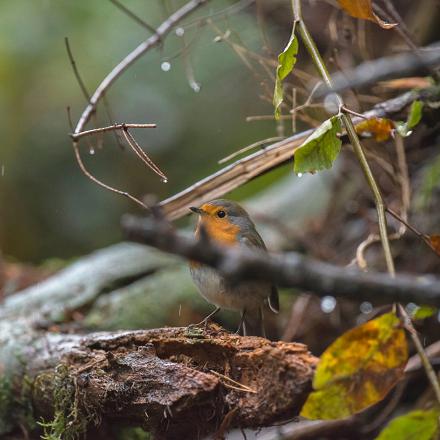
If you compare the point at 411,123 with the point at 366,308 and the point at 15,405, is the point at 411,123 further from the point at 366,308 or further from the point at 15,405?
the point at 15,405

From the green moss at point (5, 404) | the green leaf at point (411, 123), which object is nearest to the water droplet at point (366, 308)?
the green leaf at point (411, 123)

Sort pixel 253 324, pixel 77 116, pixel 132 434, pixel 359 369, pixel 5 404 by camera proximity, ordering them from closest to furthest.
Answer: pixel 359 369 < pixel 132 434 < pixel 5 404 < pixel 253 324 < pixel 77 116

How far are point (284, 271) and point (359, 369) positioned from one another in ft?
2.22

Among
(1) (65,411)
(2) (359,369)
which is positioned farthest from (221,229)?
(2) (359,369)

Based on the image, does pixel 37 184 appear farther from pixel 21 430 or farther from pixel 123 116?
pixel 21 430

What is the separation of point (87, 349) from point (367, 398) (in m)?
1.29

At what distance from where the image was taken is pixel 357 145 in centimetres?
214

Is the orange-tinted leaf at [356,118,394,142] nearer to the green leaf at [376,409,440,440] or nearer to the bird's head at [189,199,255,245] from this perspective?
the bird's head at [189,199,255,245]

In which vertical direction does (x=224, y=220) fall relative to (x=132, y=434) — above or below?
above

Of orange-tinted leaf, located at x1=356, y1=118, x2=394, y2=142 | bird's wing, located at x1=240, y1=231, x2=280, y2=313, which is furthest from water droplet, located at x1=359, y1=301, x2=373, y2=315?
orange-tinted leaf, located at x1=356, y1=118, x2=394, y2=142

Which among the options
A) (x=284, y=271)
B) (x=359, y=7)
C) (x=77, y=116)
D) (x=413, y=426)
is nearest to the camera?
(x=284, y=271)

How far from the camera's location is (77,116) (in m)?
6.97

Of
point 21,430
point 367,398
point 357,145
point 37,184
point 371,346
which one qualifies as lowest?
point 37,184

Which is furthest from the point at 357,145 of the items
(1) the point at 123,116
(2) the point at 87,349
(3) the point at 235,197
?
(1) the point at 123,116
